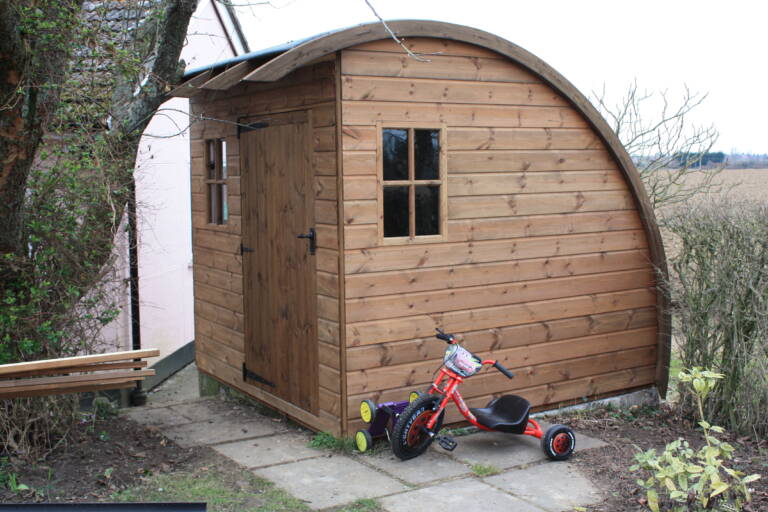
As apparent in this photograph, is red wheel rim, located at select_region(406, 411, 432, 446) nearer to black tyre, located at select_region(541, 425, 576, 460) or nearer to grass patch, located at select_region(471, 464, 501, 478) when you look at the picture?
grass patch, located at select_region(471, 464, 501, 478)

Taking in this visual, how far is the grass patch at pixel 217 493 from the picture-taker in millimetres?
4945

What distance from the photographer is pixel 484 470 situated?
5.57 meters

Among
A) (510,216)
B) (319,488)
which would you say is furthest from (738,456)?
(319,488)

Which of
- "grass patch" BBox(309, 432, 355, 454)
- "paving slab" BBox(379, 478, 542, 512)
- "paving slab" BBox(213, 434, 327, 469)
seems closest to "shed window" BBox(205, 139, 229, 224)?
"paving slab" BBox(213, 434, 327, 469)

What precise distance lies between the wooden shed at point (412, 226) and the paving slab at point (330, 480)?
38cm

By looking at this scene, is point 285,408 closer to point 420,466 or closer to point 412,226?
point 420,466

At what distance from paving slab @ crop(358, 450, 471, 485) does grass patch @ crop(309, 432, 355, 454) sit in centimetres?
17

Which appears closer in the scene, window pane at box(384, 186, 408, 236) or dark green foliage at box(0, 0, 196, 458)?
dark green foliage at box(0, 0, 196, 458)

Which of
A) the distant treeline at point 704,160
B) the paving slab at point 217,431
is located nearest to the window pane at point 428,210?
the paving slab at point 217,431

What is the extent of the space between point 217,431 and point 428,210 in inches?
96.5

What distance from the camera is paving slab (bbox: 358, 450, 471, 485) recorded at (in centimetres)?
545

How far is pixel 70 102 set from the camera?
19.8ft

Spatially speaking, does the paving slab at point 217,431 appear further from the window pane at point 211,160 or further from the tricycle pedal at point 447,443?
the window pane at point 211,160

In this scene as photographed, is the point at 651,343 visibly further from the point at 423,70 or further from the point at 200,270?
the point at 200,270
